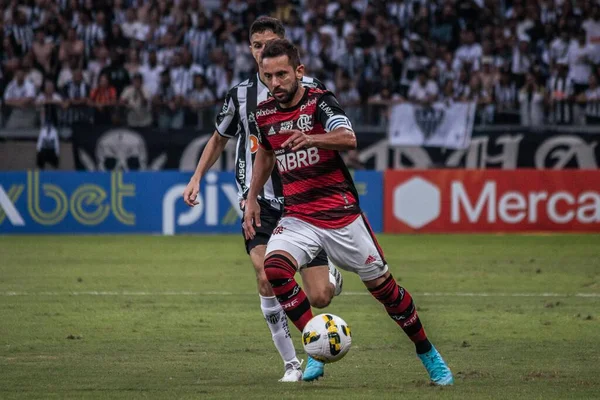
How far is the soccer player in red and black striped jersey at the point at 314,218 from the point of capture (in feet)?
22.8

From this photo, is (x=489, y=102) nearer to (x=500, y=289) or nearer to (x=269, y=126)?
(x=500, y=289)

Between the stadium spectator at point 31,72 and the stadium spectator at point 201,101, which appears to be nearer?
the stadium spectator at point 201,101

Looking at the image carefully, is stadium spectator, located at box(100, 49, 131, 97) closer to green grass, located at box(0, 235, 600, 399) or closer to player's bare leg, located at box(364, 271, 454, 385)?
green grass, located at box(0, 235, 600, 399)

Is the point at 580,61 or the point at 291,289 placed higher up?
the point at 291,289

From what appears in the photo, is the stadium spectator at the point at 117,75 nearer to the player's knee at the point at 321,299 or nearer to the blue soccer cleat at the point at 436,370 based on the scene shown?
the player's knee at the point at 321,299

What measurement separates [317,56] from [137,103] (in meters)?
4.02

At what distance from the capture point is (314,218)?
7.12 meters

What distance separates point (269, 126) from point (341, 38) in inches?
694

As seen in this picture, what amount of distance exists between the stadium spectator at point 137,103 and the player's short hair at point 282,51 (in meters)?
14.9

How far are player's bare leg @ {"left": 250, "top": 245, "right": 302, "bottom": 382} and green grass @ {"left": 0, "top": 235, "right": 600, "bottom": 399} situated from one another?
0.16 metres

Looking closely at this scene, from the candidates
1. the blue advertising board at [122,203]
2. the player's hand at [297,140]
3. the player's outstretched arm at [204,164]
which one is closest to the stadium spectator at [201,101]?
the blue advertising board at [122,203]

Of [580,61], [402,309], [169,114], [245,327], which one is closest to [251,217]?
[402,309]

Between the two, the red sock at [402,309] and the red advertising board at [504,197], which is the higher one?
the red sock at [402,309]

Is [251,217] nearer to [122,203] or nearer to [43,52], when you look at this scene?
[122,203]
